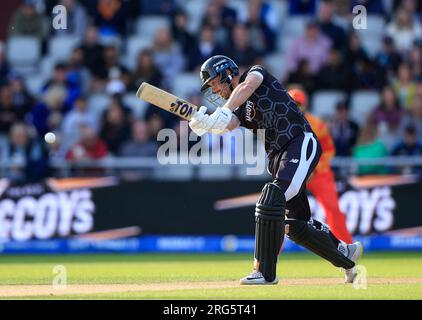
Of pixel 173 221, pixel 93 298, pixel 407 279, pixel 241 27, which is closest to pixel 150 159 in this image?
pixel 173 221

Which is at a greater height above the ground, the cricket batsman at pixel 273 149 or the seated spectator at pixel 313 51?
the seated spectator at pixel 313 51

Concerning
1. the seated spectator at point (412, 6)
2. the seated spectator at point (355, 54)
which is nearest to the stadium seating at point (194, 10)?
the seated spectator at point (355, 54)

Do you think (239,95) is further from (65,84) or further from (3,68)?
(3,68)

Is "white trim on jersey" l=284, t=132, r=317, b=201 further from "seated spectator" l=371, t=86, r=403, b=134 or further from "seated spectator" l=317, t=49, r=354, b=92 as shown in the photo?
"seated spectator" l=317, t=49, r=354, b=92

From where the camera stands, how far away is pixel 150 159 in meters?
16.4

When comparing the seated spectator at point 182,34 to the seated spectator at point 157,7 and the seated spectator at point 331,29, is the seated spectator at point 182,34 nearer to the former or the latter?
the seated spectator at point 157,7

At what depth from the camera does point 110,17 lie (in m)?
19.5

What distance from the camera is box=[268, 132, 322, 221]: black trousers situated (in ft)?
31.2

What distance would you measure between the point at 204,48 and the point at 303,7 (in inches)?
102

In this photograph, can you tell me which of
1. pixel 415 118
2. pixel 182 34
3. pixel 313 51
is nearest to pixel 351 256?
pixel 415 118

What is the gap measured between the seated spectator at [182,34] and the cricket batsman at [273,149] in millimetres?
9159

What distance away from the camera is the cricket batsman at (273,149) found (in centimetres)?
938

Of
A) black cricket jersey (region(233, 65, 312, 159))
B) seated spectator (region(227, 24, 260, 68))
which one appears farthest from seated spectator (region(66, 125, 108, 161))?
black cricket jersey (region(233, 65, 312, 159))

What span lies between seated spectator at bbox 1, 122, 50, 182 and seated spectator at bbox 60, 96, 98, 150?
47cm
